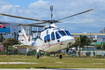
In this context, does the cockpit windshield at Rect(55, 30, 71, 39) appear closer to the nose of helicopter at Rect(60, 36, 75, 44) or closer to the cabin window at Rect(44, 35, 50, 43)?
the nose of helicopter at Rect(60, 36, 75, 44)

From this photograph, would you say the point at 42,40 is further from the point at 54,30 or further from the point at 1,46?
the point at 1,46

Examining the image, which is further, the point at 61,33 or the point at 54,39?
the point at 54,39

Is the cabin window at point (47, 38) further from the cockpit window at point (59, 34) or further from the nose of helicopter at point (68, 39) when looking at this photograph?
the nose of helicopter at point (68, 39)

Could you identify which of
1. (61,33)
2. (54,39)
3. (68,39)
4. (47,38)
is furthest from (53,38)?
(68,39)

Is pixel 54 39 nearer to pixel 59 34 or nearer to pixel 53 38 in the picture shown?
pixel 53 38

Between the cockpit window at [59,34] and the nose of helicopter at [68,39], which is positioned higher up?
the cockpit window at [59,34]

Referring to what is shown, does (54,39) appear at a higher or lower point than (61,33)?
lower

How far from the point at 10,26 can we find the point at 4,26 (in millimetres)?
3073

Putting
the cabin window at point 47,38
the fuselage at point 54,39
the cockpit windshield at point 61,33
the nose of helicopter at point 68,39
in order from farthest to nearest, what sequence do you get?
the cabin window at point 47,38, the cockpit windshield at point 61,33, the fuselage at point 54,39, the nose of helicopter at point 68,39

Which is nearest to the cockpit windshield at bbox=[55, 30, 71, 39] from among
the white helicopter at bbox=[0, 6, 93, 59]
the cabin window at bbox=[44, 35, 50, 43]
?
the white helicopter at bbox=[0, 6, 93, 59]

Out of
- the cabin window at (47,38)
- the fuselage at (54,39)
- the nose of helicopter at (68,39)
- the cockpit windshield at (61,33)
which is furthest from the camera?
the cabin window at (47,38)

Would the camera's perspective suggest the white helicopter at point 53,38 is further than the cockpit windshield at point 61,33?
No

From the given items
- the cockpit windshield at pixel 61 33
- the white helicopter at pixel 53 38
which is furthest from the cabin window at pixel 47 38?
the cockpit windshield at pixel 61 33

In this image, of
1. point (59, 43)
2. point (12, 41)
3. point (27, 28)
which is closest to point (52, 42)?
point (59, 43)
